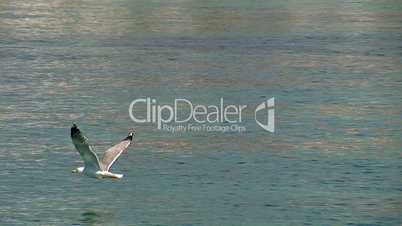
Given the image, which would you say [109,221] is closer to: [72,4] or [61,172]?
[61,172]

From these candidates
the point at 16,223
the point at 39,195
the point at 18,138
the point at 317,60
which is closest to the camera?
the point at 16,223

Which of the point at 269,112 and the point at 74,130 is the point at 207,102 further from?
the point at 74,130

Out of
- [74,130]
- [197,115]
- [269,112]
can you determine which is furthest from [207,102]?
[74,130]

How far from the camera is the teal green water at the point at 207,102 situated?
94.0 feet

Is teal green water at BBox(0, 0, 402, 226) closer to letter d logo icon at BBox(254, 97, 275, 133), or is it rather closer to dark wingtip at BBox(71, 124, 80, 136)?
letter d logo icon at BBox(254, 97, 275, 133)

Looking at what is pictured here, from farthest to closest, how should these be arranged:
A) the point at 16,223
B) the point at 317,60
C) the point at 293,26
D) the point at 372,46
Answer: the point at 293,26 < the point at 372,46 < the point at 317,60 < the point at 16,223

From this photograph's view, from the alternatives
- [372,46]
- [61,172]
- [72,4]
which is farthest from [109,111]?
[72,4]

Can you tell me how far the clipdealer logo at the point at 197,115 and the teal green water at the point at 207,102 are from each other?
0.39 m

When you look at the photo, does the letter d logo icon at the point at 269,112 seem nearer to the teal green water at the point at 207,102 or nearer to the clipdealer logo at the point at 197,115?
the clipdealer logo at the point at 197,115

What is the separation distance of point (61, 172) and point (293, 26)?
31.4 m

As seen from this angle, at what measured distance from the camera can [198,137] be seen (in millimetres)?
36219

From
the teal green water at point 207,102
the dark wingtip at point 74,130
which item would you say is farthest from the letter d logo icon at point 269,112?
the dark wingtip at point 74,130

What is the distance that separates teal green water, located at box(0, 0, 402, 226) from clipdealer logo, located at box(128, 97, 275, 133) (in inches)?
15.5

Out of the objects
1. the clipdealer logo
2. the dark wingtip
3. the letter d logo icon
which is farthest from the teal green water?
the dark wingtip
